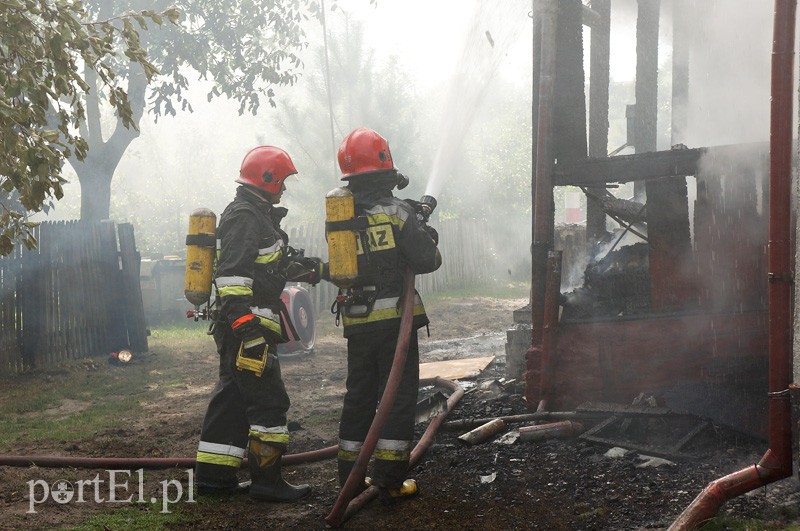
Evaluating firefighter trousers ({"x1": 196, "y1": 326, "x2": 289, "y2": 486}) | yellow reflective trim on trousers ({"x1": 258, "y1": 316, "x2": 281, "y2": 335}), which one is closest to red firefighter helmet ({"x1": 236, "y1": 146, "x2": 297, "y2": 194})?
yellow reflective trim on trousers ({"x1": 258, "y1": 316, "x2": 281, "y2": 335})

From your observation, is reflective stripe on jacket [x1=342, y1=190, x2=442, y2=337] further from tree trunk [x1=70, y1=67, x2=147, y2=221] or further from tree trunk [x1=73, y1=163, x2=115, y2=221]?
tree trunk [x1=73, y1=163, x2=115, y2=221]

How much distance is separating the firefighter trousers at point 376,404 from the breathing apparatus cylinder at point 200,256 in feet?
3.14

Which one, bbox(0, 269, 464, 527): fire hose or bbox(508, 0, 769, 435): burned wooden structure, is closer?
bbox(0, 269, 464, 527): fire hose

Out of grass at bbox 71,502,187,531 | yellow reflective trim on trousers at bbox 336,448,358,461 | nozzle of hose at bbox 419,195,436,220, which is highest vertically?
nozzle of hose at bbox 419,195,436,220

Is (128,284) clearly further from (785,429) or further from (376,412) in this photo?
(785,429)

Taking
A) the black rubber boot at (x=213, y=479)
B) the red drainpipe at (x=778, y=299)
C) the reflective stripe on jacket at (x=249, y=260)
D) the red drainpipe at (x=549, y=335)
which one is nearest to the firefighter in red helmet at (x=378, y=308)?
the reflective stripe on jacket at (x=249, y=260)

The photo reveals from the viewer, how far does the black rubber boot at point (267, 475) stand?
468 cm

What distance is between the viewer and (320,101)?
2419 centimetres

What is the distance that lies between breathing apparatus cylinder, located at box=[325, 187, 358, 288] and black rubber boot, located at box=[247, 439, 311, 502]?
109cm

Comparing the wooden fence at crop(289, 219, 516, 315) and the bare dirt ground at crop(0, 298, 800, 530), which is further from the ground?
the wooden fence at crop(289, 219, 516, 315)

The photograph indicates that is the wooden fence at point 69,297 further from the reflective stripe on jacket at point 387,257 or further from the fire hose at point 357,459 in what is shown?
the reflective stripe on jacket at point 387,257

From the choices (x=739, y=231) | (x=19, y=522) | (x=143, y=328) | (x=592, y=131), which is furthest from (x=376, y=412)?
(x=143, y=328)

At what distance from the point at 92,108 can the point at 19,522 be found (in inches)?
572

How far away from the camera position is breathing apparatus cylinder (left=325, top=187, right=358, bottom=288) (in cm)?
451
